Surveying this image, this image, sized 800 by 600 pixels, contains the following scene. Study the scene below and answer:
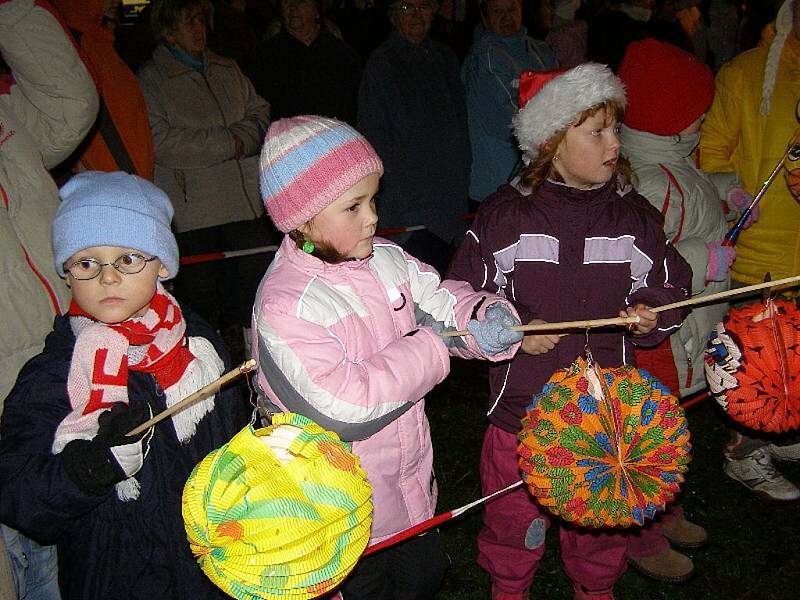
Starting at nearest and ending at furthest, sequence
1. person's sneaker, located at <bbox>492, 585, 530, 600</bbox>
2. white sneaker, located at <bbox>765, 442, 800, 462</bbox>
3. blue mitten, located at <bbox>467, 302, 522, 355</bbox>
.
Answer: blue mitten, located at <bbox>467, 302, 522, 355</bbox>
person's sneaker, located at <bbox>492, 585, 530, 600</bbox>
white sneaker, located at <bbox>765, 442, 800, 462</bbox>

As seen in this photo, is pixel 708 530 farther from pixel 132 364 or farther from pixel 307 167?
pixel 132 364

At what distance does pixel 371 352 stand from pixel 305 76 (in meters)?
3.36

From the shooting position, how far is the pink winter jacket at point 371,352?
6.57ft

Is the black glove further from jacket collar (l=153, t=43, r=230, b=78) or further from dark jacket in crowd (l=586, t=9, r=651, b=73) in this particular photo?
dark jacket in crowd (l=586, t=9, r=651, b=73)

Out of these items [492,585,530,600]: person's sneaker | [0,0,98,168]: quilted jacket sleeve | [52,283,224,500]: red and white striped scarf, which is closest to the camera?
[52,283,224,500]: red and white striped scarf

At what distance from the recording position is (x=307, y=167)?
2.07 meters

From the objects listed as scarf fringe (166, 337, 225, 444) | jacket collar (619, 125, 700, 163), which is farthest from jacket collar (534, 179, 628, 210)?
scarf fringe (166, 337, 225, 444)

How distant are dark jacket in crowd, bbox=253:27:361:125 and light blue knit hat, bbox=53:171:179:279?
3060mm

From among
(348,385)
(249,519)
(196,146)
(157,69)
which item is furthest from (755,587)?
(157,69)

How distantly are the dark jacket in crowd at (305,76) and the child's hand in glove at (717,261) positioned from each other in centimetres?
285

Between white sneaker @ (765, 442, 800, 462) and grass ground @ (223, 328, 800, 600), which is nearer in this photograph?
grass ground @ (223, 328, 800, 600)

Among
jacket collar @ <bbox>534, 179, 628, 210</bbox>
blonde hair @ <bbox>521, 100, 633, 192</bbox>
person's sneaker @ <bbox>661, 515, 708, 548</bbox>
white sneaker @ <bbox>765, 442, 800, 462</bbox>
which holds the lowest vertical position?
person's sneaker @ <bbox>661, 515, 708, 548</bbox>

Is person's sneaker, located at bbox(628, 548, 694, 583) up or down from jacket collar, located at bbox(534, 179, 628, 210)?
down

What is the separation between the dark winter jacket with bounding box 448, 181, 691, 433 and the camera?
2.66 metres
